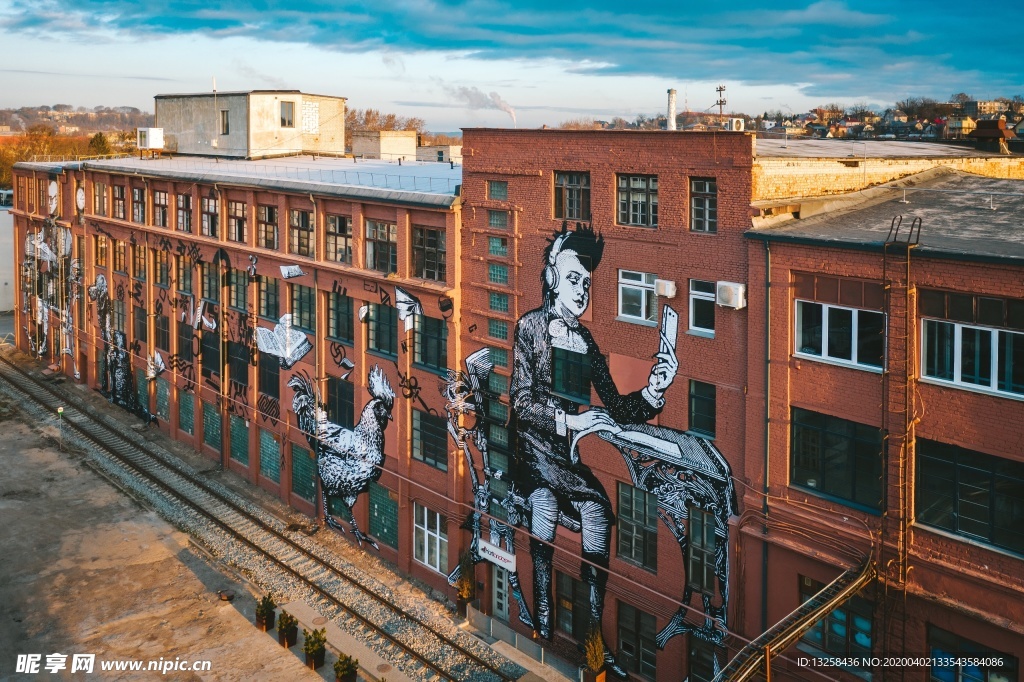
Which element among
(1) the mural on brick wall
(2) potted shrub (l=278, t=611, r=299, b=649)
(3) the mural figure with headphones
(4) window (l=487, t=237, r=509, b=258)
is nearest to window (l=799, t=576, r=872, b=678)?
(1) the mural on brick wall

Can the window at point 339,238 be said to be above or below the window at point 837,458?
above

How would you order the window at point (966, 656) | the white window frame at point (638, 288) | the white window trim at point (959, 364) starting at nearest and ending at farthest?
the white window trim at point (959, 364)
the window at point (966, 656)
the white window frame at point (638, 288)

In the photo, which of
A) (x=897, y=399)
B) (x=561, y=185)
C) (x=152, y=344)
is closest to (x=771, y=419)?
(x=897, y=399)

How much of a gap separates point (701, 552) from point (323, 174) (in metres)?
22.5

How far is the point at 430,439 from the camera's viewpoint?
29.7 m

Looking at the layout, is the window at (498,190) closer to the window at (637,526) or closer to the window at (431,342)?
the window at (431,342)

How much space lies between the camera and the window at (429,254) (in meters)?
28.4

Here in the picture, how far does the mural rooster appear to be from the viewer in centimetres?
3136

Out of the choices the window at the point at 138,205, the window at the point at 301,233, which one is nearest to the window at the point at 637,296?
the window at the point at 301,233

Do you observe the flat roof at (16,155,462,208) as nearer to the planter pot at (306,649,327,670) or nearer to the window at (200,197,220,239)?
the window at (200,197,220,239)

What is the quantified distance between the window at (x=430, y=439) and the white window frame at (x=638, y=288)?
7883 mm

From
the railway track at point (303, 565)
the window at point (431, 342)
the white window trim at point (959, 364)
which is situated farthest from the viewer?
the window at point (431, 342)

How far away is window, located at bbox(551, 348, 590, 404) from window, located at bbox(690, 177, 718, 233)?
4808mm

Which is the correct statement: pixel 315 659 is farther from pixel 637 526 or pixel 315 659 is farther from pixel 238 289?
pixel 238 289
